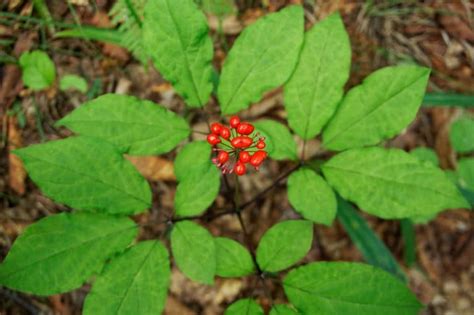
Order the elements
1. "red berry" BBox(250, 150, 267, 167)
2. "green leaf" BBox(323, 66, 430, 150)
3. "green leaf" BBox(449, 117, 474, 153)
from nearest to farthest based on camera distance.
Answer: "red berry" BBox(250, 150, 267, 167) < "green leaf" BBox(323, 66, 430, 150) < "green leaf" BBox(449, 117, 474, 153)

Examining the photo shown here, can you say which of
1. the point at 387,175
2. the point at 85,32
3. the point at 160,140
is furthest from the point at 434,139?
the point at 85,32

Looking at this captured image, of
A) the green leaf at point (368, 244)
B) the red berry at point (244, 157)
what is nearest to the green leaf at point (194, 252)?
the red berry at point (244, 157)

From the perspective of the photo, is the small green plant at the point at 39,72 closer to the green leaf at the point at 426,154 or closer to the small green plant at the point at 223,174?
the small green plant at the point at 223,174

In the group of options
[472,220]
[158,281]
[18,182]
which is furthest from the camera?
[472,220]

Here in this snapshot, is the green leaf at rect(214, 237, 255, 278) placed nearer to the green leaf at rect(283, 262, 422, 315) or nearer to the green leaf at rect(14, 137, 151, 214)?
the green leaf at rect(283, 262, 422, 315)

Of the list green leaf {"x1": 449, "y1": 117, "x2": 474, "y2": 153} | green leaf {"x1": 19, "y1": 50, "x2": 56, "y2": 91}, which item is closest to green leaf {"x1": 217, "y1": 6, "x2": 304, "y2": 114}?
green leaf {"x1": 19, "y1": 50, "x2": 56, "y2": 91}

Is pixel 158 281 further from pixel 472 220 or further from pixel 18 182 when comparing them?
pixel 472 220
